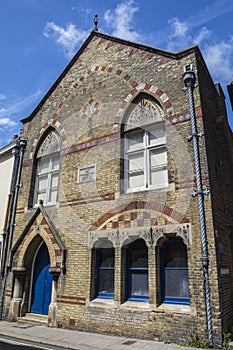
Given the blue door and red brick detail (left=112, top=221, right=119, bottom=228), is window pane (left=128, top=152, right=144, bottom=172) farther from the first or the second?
the blue door

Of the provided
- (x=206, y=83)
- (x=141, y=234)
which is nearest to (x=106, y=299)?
(x=141, y=234)

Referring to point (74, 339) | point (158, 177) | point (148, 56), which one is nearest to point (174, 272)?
point (158, 177)

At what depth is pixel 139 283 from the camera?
837 centimetres

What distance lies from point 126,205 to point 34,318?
5382 mm

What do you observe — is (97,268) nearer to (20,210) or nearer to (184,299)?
(184,299)

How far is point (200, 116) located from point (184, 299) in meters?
5.35

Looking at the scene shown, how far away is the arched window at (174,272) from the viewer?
25.0ft

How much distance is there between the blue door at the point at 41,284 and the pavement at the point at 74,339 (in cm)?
99

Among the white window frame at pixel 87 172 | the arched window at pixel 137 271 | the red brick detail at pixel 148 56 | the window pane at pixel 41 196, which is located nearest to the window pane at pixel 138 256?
the arched window at pixel 137 271

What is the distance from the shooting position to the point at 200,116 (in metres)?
8.57

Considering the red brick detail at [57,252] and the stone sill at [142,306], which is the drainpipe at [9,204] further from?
the stone sill at [142,306]

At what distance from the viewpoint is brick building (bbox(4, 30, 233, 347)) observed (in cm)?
757

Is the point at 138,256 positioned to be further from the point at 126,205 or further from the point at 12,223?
the point at 12,223

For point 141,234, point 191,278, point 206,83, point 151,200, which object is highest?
point 206,83
